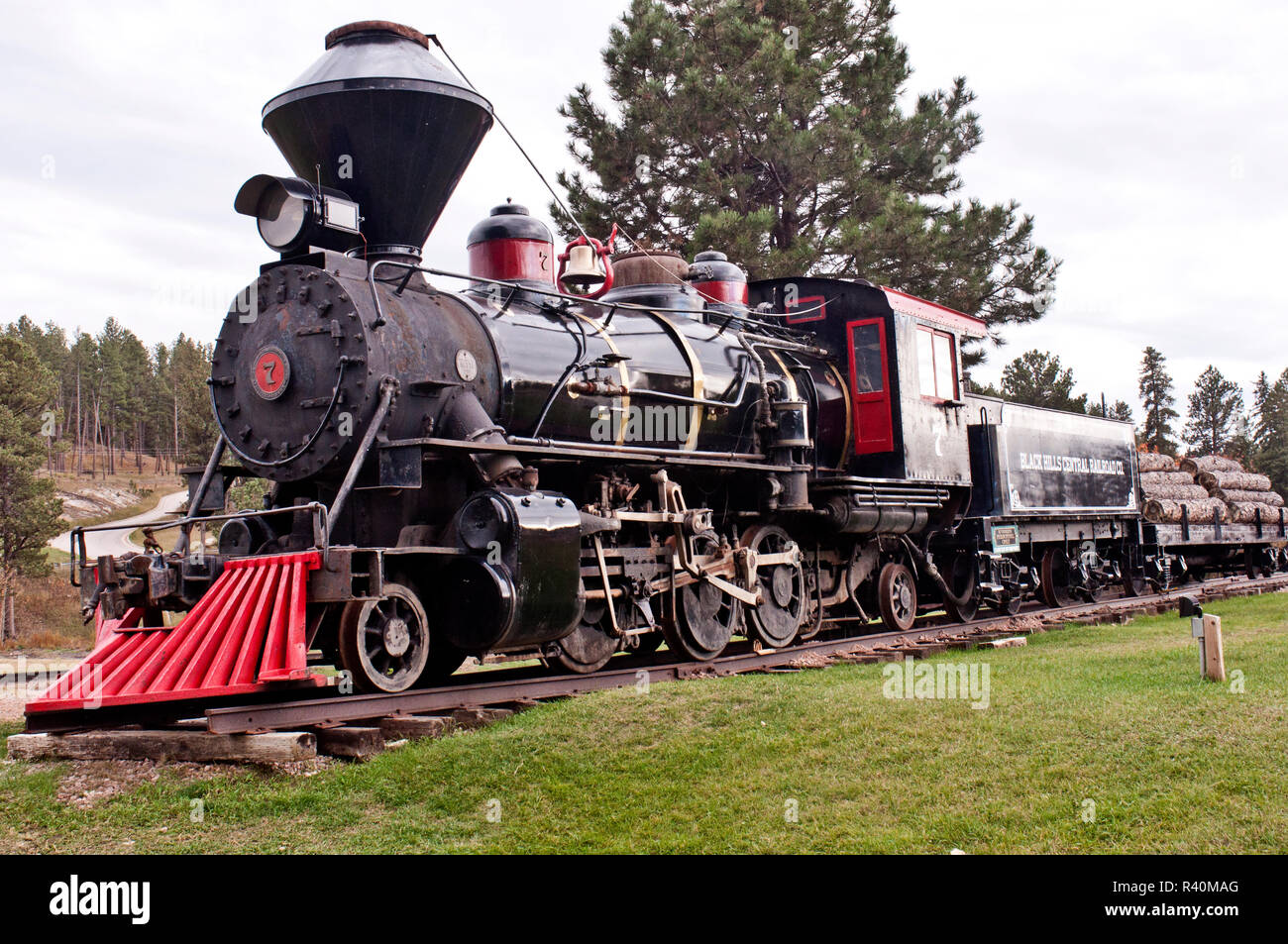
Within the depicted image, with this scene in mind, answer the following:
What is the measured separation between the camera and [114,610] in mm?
6797

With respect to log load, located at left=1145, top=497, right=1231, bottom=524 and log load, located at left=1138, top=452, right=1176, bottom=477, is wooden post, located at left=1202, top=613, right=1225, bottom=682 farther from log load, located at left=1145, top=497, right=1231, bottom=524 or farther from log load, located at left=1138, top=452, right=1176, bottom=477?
log load, located at left=1138, top=452, right=1176, bottom=477

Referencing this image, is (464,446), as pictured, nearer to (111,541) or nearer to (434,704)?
(434,704)

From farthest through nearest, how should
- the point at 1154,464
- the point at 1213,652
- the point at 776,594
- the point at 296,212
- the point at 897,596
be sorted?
the point at 1154,464 < the point at 897,596 < the point at 776,594 < the point at 296,212 < the point at 1213,652

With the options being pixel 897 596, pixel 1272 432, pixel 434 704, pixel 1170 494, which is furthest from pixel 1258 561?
pixel 1272 432

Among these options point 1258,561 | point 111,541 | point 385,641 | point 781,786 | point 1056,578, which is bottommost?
point 781,786

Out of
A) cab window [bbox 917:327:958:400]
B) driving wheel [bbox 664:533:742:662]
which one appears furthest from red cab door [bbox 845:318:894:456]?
driving wheel [bbox 664:533:742:662]

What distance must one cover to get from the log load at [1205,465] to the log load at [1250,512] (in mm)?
907

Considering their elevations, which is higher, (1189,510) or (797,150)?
(797,150)

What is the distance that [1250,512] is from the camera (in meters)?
21.5

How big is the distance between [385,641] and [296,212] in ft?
9.54

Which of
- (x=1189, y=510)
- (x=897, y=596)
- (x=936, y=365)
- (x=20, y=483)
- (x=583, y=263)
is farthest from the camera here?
(x=20, y=483)

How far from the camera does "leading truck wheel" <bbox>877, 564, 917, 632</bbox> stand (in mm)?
12008
